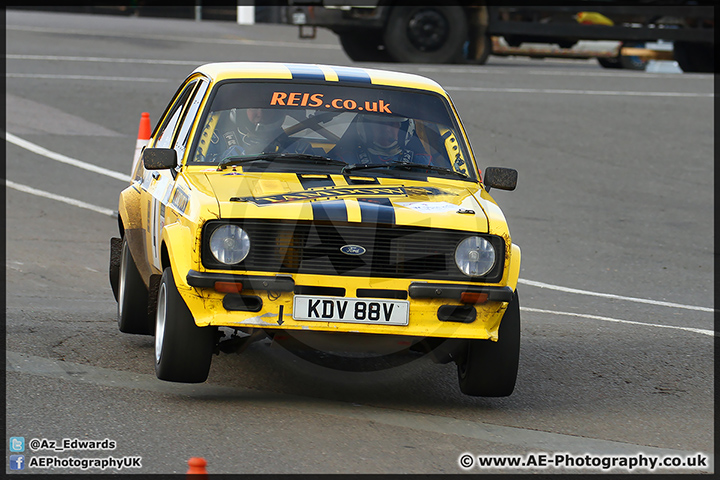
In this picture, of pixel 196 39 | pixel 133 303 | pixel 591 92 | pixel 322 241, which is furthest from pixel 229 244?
pixel 196 39

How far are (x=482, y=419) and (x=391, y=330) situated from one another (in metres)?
0.69

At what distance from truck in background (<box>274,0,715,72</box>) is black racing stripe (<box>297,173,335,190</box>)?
49.8 ft

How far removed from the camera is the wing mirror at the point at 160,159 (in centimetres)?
651

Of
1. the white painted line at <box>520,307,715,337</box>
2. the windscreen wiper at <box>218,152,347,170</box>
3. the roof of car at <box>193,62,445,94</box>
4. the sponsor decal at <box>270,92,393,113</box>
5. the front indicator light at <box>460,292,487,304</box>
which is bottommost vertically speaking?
the white painted line at <box>520,307,715,337</box>

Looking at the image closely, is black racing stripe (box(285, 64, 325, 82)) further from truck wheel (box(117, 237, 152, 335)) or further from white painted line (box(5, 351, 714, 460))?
white painted line (box(5, 351, 714, 460))

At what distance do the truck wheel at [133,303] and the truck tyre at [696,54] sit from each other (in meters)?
20.2

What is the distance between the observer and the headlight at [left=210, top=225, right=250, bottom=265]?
5.68 metres

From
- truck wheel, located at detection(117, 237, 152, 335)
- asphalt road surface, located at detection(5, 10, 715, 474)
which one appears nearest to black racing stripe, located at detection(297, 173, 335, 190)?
asphalt road surface, located at detection(5, 10, 715, 474)

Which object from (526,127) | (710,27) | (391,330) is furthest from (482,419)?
(710,27)

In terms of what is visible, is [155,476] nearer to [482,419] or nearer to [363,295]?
[363,295]

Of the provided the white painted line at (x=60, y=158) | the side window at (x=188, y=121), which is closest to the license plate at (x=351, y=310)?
the side window at (x=188, y=121)

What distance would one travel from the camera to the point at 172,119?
7746 mm

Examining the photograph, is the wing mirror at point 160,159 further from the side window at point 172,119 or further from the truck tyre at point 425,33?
the truck tyre at point 425,33

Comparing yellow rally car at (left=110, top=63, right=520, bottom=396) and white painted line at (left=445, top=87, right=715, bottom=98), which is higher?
yellow rally car at (left=110, top=63, right=520, bottom=396)
